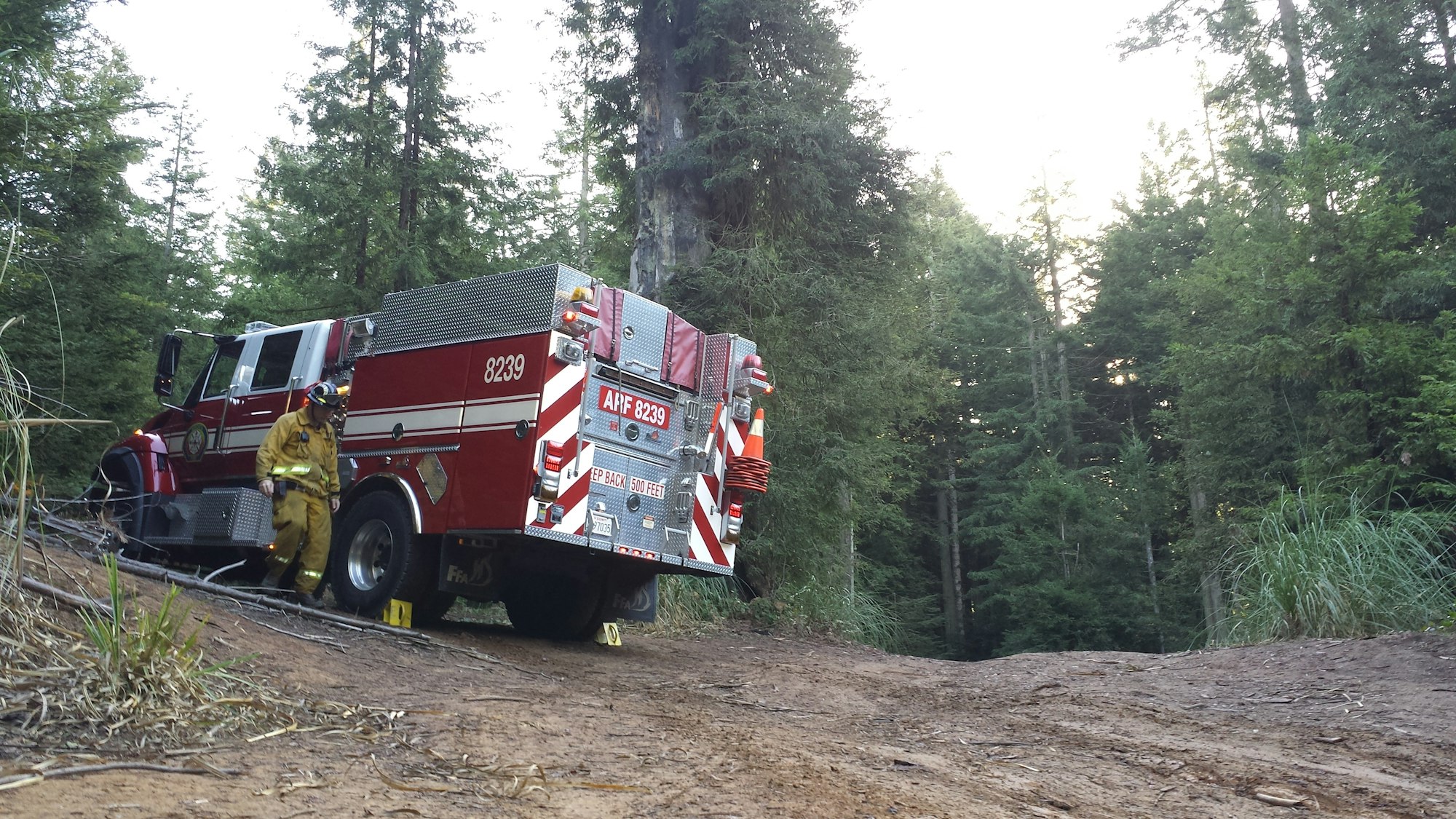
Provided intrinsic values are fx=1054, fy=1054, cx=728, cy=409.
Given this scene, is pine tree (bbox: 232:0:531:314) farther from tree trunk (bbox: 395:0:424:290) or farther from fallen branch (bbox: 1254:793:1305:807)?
fallen branch (bbox: 1254:793:1305:807)

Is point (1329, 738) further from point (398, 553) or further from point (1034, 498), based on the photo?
point (1034, 498)

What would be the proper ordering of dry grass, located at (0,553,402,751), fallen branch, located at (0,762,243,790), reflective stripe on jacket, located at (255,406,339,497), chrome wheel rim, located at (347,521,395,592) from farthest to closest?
chrome wheel rim, located at (347,521,395,592)
reflective stripe on jacket, located at (255,406,339,497)
dry grass, located at (0,553,402,751)
fallen branch, located at (0,762,243,790)

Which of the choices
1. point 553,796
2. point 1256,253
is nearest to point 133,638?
point 553,796

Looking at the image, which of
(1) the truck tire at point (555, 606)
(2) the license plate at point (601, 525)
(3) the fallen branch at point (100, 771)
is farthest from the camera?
(1) the truck tire at point (555, 606)

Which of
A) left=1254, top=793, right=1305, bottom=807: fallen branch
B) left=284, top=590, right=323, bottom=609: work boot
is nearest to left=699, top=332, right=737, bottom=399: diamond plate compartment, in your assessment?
left=284, top=590, right=323, bottom=609: work boot

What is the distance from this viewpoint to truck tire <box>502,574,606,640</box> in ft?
31.3

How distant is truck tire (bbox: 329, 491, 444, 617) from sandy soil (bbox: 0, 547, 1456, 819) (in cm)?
55

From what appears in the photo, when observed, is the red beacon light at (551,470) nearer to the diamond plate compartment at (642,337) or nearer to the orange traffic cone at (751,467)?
the diamond plate compartment at (642,337)

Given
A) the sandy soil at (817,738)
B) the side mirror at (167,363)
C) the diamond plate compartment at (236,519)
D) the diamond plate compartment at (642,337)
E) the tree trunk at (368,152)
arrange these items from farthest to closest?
the tree trunk at (368,152)
the side mirror at (167,363)
the diamond plate compartment at (236,519)
the diamond plate compartment at (642,337)
the sandy soil at (817,738)

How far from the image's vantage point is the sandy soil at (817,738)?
346cm

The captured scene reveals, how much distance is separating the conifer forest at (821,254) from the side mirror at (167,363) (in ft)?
4.42

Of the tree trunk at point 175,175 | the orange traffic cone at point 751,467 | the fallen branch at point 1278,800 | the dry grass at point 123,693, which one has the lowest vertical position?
the fallen branch at point 1278,800

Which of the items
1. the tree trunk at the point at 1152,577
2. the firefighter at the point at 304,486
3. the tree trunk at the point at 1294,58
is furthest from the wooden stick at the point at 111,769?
the tree trunk at the point at 1152,577

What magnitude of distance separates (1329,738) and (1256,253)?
45.6 ft
